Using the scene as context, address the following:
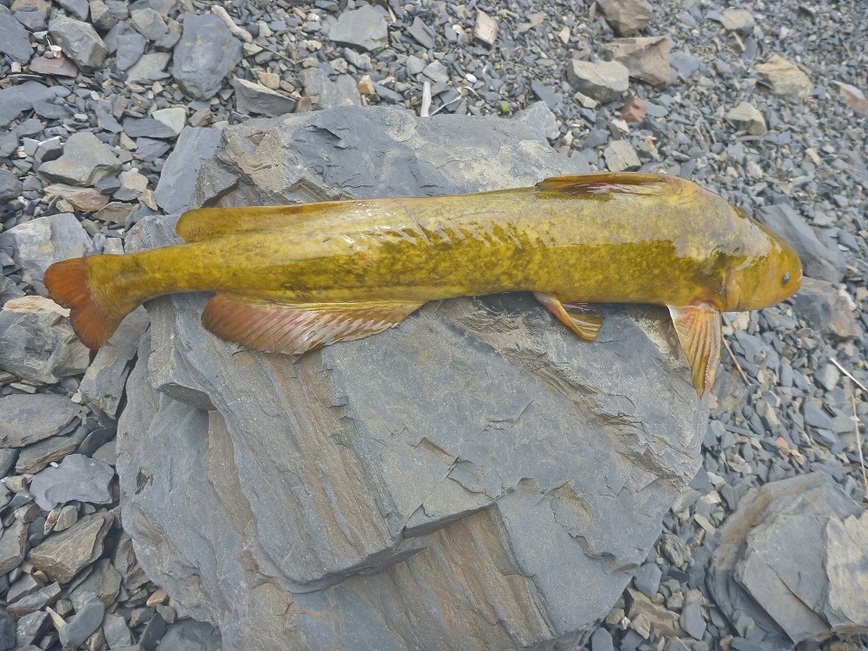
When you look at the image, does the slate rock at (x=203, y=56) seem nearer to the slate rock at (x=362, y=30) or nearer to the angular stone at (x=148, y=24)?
the angular stone at (x=148, y=24)

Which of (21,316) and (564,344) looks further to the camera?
(21,316)

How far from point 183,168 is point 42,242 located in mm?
1256

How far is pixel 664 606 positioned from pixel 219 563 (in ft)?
10.3

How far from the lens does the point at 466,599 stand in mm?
3537

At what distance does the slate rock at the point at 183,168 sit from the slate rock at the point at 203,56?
558 millimetres

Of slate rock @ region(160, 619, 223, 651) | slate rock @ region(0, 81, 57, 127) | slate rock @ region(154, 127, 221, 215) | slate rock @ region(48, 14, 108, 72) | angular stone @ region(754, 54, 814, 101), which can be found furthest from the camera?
angular stone @ region(754, 54, 814, 101)

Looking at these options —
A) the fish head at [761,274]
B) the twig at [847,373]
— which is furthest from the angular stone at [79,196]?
the twig at [847,373]

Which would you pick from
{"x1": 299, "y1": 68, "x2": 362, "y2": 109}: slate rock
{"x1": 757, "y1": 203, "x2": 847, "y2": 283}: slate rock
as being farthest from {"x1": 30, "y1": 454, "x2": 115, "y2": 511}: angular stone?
{"x1": 757, "y1": 203, "x2": 847, "y2": 283}: slate rock

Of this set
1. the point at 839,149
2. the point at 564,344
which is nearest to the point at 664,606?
the point at 564,344

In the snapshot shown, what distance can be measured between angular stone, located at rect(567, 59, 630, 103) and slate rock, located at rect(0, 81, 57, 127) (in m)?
5.23

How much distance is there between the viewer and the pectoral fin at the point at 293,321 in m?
3.66

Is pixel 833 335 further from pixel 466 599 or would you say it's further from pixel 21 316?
pixel 21 316

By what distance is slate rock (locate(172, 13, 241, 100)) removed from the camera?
5914 mm

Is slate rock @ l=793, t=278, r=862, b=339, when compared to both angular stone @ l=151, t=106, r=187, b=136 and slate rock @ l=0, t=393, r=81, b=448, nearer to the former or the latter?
angular stone @ l=151, t=106, r=187, b=136
